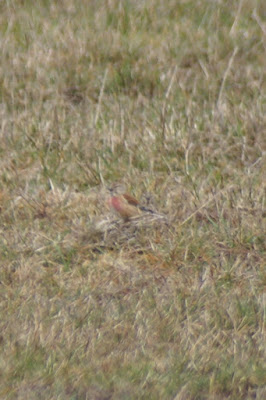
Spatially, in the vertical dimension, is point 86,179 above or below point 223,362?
below

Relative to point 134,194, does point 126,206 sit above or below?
above

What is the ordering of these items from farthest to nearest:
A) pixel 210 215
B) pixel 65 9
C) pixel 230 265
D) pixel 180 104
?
1. pixel 65 9
2. pixel 180 104
3. pixel 210 215
4. pixel 230 265

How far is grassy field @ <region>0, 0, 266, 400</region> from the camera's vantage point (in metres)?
3.10

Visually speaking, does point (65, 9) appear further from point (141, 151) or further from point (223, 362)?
point (223, 362)

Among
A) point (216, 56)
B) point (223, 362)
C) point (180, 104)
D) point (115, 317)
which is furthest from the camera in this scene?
point (216, 56)

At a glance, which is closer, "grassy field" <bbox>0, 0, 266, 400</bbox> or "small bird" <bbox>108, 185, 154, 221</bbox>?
"grassy field" <bbox>0, 0, 266, 400</bbox>

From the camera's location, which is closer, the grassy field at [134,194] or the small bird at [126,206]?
the grassy field at [134,194]

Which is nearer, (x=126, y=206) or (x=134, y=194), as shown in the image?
(x=126, y=206)

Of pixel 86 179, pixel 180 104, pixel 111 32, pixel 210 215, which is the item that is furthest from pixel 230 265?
pixel 111 32

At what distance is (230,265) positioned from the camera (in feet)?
12.3

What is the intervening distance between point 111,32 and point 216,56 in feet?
2.31

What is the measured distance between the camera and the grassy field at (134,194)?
3102 mm

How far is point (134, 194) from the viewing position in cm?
432

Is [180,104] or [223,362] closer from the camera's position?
[223,362]
